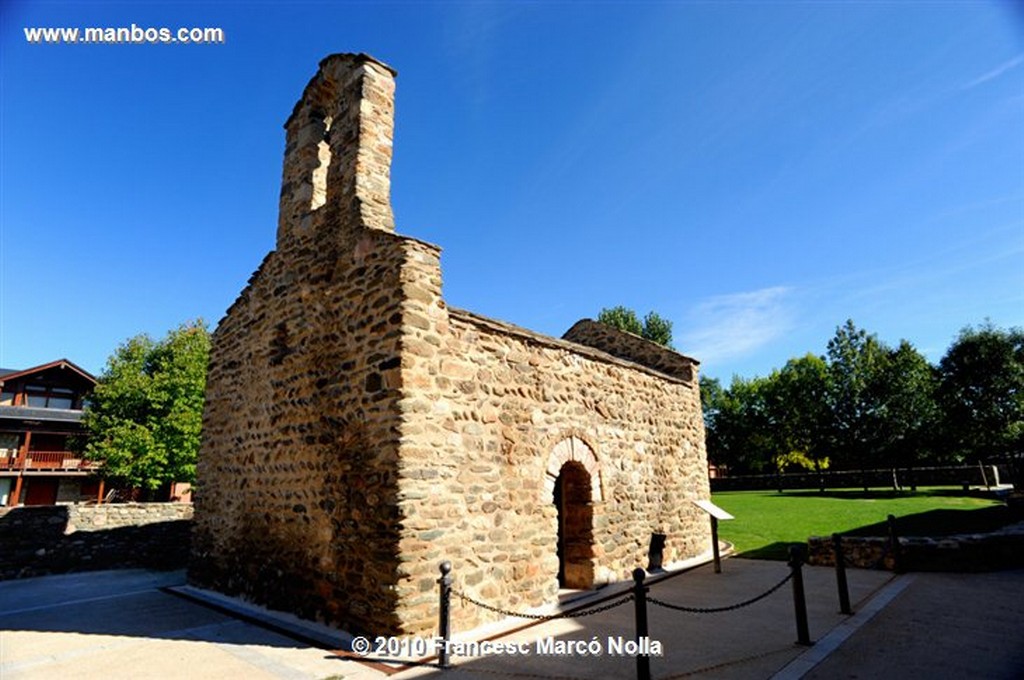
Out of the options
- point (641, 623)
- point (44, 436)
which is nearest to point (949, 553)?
point (641, 623)

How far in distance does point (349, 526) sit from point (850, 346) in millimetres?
36663

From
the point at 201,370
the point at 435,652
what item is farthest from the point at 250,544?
the point at 201,370

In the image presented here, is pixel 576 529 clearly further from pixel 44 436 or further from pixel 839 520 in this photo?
pixel 44 436

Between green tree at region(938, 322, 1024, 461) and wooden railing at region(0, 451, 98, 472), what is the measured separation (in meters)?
46.0

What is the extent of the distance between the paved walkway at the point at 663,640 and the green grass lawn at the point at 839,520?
10.5ft

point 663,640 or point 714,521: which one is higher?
point 714,521

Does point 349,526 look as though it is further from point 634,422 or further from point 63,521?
point 63,521

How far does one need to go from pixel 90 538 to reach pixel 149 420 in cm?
1352

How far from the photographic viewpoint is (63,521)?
1089 cm

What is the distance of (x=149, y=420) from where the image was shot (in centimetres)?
2261


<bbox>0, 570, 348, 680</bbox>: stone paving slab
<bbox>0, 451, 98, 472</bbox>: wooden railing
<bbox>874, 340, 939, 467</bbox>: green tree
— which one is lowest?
<bbox>0, 570, 348, 680</bbox>: stone paving slab

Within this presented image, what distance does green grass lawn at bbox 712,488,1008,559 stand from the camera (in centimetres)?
1163

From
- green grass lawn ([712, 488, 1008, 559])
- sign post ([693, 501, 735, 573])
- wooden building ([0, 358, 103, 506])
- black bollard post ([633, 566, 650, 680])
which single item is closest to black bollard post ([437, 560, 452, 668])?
black bollard post ([633, 566, 650, 680])

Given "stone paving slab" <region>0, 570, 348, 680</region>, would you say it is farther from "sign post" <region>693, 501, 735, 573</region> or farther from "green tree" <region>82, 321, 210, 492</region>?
"green tree" <region>82, 321, 210, 492</region>
